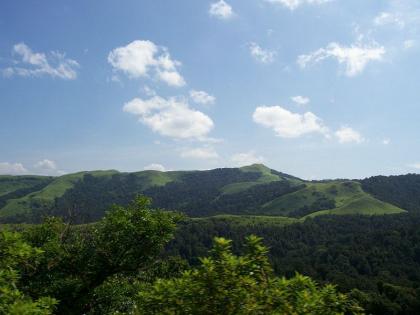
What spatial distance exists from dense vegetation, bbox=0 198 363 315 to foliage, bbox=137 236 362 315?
23mm

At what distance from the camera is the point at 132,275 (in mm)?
24953

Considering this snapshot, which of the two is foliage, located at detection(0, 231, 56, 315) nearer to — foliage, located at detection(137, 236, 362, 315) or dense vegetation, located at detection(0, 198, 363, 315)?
dense vegetation, located at detection(0, 198, 363, 315)

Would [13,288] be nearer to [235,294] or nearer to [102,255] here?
[235,294]

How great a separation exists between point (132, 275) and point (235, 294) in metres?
16.7

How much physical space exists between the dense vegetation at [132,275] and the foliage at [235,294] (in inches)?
0.9

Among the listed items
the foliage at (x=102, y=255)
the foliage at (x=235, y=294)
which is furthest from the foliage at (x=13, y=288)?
the foliage at (x=102, y=255)

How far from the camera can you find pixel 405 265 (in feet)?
605

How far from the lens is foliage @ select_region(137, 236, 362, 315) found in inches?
380

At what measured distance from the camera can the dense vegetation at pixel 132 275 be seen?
9.82 meters

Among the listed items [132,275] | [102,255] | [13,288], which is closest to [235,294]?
[13,288]

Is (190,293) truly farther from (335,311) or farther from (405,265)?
(405,265)

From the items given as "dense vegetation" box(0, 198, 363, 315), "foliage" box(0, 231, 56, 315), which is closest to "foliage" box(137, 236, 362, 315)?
"dense vegetation" box(0, 198, 363, 315)

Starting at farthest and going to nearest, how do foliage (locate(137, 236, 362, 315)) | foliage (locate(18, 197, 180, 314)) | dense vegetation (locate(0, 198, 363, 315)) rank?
foliage (locate(18, 197, 180, 314))
dense vegetation (locate(0, 198, 363, 315))
foliage (locate(137, 236, 362, 315))

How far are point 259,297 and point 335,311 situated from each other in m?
1.92
